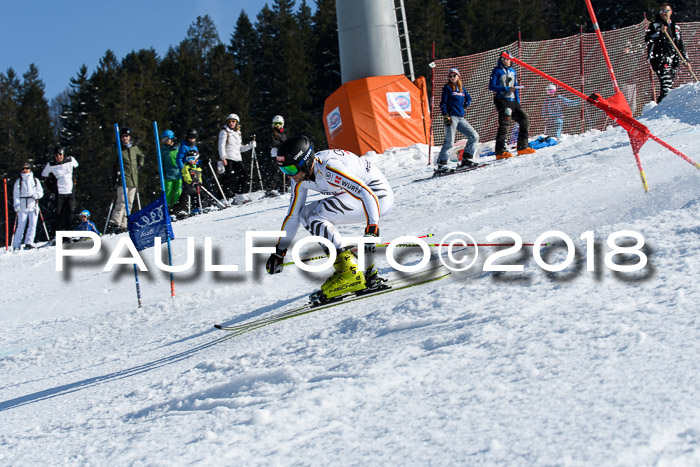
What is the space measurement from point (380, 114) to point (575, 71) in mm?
4969

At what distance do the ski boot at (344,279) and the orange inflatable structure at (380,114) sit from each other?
12.4m

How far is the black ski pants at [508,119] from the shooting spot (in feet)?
40.0

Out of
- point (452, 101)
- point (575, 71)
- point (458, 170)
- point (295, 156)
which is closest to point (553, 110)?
point (575, 71)

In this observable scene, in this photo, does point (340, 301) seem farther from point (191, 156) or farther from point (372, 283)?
point (191, 156)

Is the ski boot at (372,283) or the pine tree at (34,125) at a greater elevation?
the pine tree at (34,125)

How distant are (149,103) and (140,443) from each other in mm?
49514

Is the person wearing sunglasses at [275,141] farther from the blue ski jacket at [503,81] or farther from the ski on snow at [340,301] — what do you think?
the ski on snow at [340,301]

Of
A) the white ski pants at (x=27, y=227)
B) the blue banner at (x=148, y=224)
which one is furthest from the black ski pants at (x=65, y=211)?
the blue banner at (x=148, y=224)

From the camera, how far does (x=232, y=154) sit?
568 inches

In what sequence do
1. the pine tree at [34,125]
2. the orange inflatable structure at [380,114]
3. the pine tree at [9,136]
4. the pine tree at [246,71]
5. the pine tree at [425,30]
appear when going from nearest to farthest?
the orange inflatable structure at [380,114]
the pine tree at [9,136]
the pine tree at [34,125]
the pine tree at [425,30]
the pine tree at [246,71]

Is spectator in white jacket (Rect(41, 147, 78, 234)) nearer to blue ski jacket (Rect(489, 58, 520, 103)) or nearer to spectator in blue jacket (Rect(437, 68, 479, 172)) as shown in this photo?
spectator in blue jacket (Rect(437, 68, 479, 172))

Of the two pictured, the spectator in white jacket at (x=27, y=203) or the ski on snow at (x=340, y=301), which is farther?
the spectator in white jacket at (x=27, y=203)

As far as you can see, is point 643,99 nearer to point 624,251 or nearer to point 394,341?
point 624,251

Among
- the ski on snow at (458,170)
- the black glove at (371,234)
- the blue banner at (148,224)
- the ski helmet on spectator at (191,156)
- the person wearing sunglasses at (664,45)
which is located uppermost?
the person wearing sunglasses at (664,45)
